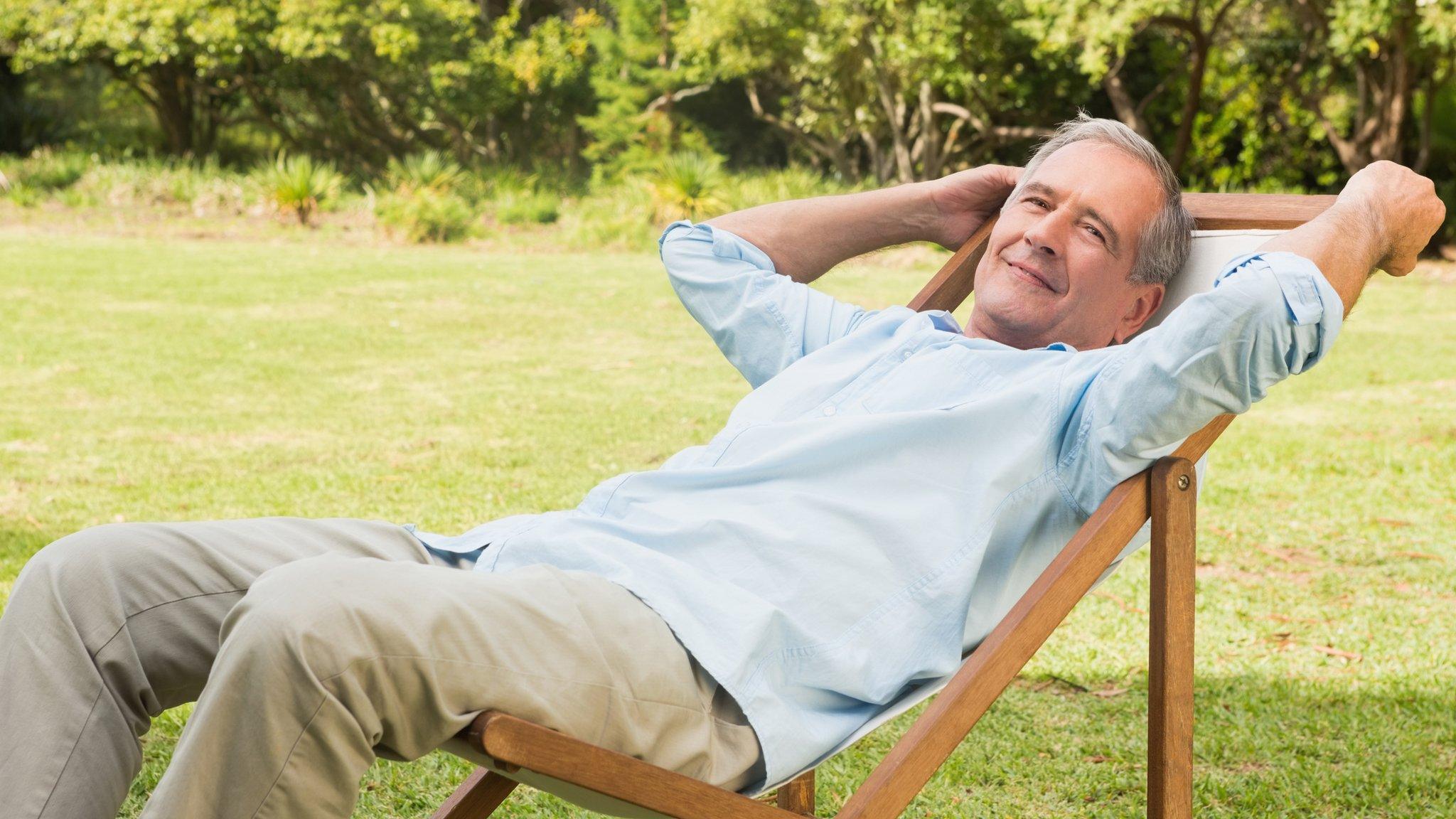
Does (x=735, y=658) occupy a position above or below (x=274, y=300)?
above

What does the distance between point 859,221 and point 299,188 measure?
13095 mm

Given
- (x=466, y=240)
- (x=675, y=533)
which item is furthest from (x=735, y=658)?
(x=466, y=240)

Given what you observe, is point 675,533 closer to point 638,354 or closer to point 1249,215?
point 1249,215

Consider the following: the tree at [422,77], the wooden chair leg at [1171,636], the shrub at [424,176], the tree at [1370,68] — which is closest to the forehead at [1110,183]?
the wooden chair leg at [1171,636]

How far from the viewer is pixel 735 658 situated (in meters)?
1.92

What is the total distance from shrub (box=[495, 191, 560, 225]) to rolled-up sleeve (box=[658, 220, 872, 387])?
13004mm

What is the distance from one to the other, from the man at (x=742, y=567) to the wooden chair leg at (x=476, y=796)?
13.3 inches

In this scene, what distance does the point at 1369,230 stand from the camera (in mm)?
2117

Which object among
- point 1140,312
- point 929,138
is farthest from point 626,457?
point 929,138

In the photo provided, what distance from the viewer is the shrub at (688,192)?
1449 centimetres

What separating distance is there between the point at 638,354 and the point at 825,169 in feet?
34.6

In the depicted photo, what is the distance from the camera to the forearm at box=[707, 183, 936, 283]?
9.77 feet

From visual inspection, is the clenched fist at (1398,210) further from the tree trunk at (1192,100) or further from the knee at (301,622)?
the tree trunk at (1192,100)

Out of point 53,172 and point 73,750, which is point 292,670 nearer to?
point 73,750
